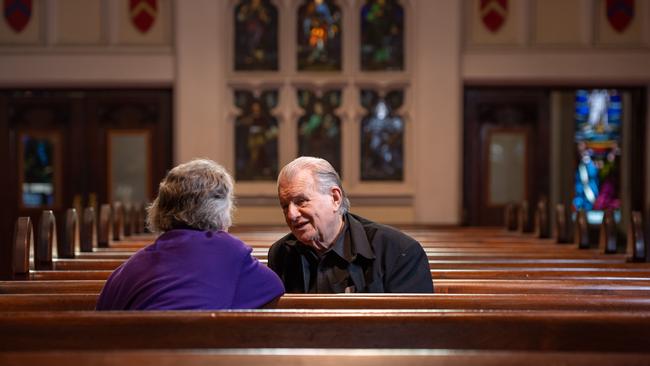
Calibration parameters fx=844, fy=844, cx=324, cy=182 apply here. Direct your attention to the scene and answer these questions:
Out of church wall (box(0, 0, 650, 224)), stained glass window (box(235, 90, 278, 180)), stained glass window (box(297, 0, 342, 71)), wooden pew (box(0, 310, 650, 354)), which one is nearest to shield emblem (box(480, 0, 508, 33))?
church wall (box(0, 0, 650, 224))

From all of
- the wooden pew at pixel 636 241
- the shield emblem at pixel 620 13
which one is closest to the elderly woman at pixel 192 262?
the wooden pew at pixel 636 241

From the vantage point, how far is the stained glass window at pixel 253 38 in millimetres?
8414

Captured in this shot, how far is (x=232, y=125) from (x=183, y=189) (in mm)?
6097

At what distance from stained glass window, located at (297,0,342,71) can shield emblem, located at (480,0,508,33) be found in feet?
4.71

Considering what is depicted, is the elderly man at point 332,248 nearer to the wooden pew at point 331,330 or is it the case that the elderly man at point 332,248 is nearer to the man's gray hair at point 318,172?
the man's gray hair at point 318,172

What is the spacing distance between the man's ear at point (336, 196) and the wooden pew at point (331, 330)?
3.59 feet

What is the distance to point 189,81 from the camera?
826 cm

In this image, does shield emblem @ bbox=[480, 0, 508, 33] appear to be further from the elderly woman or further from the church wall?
the elderly woman

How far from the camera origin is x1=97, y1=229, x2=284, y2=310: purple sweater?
222 cm

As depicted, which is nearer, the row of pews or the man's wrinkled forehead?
the row of pews

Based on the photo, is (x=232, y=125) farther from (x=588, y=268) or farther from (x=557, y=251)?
(x=588, y=268)

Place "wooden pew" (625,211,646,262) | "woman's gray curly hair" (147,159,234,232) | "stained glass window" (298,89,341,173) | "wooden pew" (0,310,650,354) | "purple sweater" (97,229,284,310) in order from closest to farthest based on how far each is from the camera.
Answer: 1. "wooden pew" (0,310,650,354)
2. "purple sweater" (97,229,284,310)
3. "woman's gray curly hair" (147,159,234,232)
4. "wooden pew" (625,211,646,262)
5. "stained glass window" (298,89,341,173)

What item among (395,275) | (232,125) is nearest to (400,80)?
(232,125)

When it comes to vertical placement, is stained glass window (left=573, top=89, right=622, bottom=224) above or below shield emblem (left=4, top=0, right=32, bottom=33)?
below
